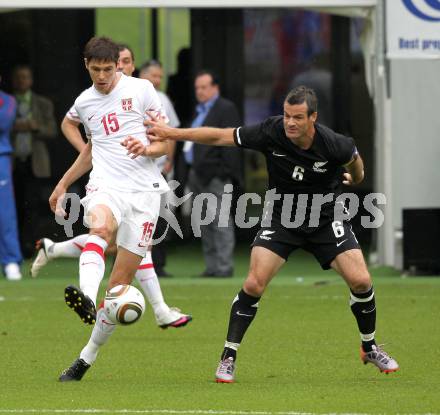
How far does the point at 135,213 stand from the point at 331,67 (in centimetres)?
1139

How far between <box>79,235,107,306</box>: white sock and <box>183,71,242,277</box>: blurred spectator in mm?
6590

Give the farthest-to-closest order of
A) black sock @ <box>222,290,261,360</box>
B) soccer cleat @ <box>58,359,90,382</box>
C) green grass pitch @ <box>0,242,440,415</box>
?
soccer cleat @ <box>58,359,90,382</box> < black sock @ <box>222,290,261,360</box> < green grass pitch @ <box>0,242,440,415</box>

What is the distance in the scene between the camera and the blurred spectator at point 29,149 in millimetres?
17391

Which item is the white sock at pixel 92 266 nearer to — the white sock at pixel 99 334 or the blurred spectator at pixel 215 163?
the white sock at pixel 99 334

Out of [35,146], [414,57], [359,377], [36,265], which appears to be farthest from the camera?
[35,146]

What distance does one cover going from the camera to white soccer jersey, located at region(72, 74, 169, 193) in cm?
942

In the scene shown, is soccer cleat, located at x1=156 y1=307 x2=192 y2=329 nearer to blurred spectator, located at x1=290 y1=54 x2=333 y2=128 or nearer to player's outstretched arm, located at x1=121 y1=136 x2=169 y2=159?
player's outstretched arm, located at x1=121 y1=136 x2=169 y2=159

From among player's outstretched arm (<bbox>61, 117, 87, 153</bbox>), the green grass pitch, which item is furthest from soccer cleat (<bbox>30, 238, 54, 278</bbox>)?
player's outstretched arm (<bbox>61, 117, 87, 153</bbox>)

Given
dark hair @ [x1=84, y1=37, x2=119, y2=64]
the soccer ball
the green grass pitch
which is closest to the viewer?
the green grass pitch

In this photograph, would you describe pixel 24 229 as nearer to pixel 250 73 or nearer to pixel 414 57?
pixel 250 73

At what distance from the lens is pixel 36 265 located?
38.0 feet

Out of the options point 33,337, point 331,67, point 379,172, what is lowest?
point 33,337

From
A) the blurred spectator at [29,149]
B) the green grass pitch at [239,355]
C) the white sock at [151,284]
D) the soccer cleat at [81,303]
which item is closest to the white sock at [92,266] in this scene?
the soccer cleat at [81,303]

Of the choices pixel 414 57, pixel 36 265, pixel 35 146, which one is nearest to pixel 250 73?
pixel 35 146
